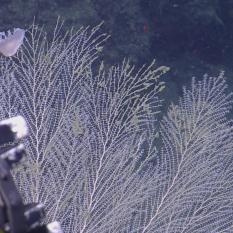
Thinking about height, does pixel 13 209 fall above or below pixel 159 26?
below

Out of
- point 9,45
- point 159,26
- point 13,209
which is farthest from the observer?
point 159,26

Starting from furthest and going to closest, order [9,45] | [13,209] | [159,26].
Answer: [159,26], [9,45], [13,209]

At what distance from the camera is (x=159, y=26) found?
10.4 meters

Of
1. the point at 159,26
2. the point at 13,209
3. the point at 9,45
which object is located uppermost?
the point at 159,26

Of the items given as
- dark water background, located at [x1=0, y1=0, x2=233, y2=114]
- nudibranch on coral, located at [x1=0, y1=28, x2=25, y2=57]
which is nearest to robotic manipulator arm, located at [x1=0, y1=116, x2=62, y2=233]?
nudibranch on coral, located at [x1=0, y1=28, x2=25, y2=57]

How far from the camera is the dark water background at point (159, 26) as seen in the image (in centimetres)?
Result: 775

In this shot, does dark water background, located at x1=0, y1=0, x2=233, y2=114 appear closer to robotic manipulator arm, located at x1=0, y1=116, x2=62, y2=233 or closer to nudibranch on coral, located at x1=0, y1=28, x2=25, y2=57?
nudibranch on coral, located at x1=0, y1=28, x2=25, y2=57

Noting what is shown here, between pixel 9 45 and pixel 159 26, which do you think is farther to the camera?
pixel 159 26

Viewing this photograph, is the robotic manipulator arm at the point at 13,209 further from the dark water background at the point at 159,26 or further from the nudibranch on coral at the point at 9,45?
the dark water background at the point at 159,26

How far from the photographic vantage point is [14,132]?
127 cm

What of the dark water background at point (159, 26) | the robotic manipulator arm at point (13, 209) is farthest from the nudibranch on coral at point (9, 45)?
the dark water background at point (159, 26)

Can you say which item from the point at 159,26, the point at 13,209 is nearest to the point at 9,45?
the point at 13,209

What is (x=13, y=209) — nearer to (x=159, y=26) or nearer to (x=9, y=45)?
(x=9, y=45)

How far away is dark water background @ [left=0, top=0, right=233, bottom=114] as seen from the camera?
7.75 metres
